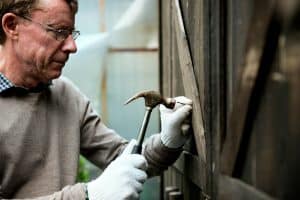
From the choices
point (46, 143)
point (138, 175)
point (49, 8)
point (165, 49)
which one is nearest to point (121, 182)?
point (138, 175)

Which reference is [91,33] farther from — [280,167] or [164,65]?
[280,167]

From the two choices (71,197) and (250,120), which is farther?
(71,197)

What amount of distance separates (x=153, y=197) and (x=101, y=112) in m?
0.92

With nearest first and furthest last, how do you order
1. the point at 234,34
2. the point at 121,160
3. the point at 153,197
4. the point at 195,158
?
the point at 234,34, the point at 121,160, the point at 195,158, the point at 153,197

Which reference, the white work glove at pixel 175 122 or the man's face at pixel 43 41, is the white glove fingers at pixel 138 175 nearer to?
the white work glove at pixel 175 122

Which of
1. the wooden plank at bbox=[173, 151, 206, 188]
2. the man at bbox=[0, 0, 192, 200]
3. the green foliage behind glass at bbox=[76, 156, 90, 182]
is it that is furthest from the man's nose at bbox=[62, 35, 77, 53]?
the green foliage behind glass at bbox=[76, 156, 90, 182]

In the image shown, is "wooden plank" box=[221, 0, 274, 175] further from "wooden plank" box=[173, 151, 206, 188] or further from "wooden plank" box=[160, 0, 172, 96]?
"wooden plank" box=[160, 0, 172, 96]

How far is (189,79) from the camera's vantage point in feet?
9.78

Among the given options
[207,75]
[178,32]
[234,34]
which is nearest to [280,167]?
[234,34]

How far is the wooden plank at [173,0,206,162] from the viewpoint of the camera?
273 centimetres

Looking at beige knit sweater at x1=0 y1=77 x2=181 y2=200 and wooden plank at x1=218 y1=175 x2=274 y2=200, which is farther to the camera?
beige knit sweater at x1=0 y1=77 x2=181 y2=200

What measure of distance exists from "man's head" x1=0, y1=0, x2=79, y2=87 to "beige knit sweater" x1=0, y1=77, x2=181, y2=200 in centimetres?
17

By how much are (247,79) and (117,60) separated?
3.61 meters

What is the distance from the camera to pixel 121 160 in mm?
2740
